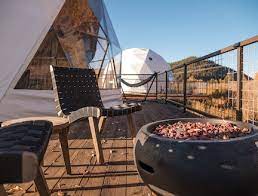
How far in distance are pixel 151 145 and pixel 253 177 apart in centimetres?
54

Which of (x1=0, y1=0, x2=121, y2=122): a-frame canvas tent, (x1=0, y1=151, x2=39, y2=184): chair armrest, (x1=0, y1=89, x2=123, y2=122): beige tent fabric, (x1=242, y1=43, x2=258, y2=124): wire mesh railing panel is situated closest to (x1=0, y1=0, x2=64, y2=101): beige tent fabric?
(x1=0, y1=0, x2=121, y2=122): a-frame canvas tent

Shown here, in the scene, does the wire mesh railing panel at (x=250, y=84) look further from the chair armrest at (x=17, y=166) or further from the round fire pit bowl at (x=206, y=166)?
the chair armrest at (x=17, y=166)


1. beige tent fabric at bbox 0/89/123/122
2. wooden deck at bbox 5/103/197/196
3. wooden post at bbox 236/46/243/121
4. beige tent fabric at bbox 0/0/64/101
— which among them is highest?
beige tent fabric at bbox 0/0/64/101

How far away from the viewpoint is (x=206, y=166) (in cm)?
155

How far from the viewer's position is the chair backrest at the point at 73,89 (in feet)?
11.3

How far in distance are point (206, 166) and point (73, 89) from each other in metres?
2.52

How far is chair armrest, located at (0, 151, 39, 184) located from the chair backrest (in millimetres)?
2273

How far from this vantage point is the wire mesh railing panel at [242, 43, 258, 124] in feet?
10.8

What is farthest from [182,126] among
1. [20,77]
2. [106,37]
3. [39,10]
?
[106,37]

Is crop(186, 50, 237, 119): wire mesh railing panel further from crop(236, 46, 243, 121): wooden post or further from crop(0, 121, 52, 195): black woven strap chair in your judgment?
crop(0, 121, 52, 195): black woven strap chair

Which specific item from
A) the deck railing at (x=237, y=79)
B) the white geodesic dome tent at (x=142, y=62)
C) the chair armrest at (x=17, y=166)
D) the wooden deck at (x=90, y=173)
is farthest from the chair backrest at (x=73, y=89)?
the white geodesic dome tent at (x=142, y=62)

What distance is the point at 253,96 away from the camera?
331 centimetres

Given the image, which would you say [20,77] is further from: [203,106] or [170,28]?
[170,28]

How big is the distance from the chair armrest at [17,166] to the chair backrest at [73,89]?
2.27 meters
